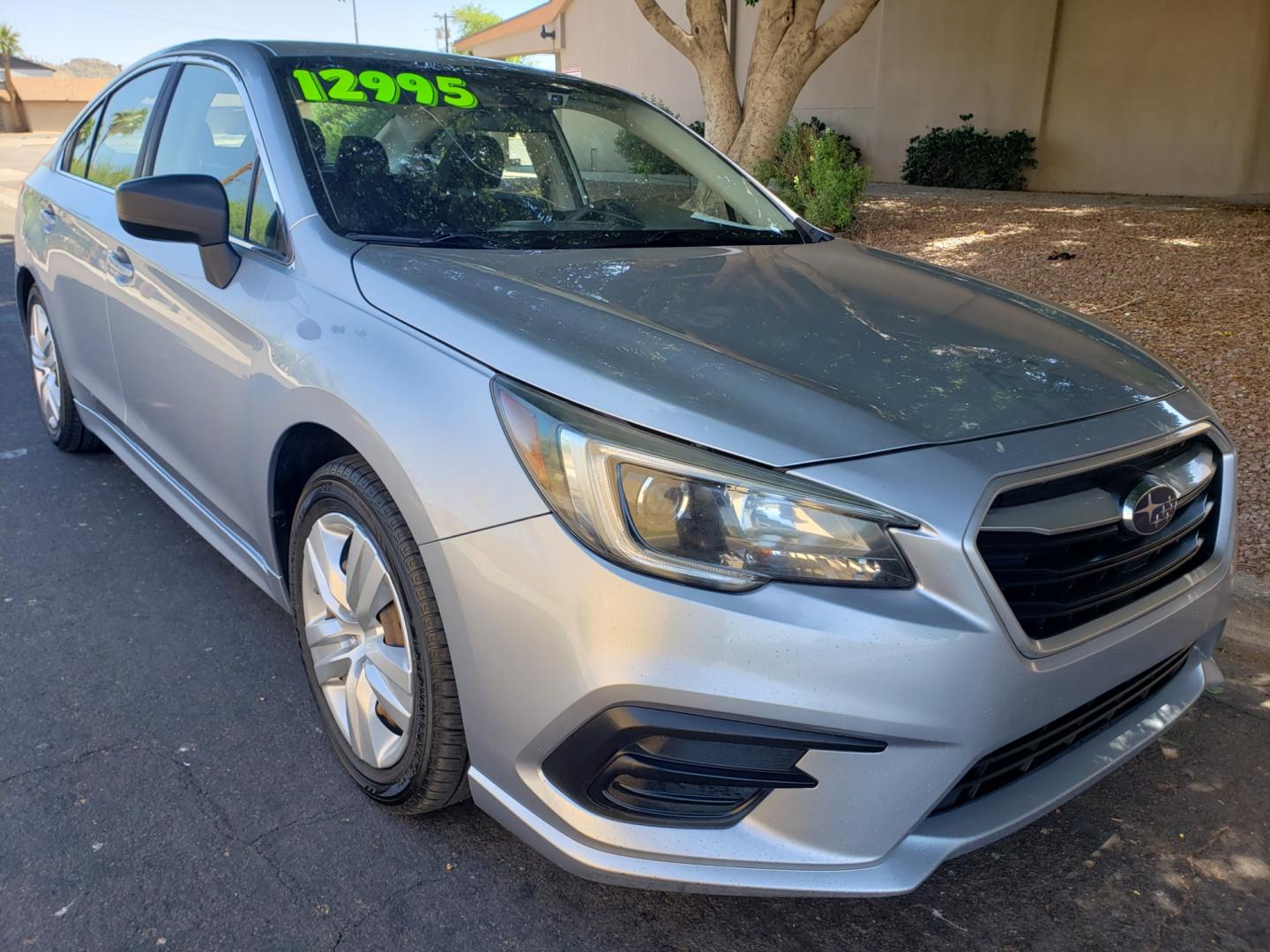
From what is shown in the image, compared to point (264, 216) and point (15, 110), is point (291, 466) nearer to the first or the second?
point (264, 216)

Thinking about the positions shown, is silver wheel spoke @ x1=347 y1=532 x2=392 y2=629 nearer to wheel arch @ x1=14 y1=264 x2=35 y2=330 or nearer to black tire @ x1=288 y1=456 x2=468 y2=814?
black tire @ x1=288 y1=456 x2=468 y2=814

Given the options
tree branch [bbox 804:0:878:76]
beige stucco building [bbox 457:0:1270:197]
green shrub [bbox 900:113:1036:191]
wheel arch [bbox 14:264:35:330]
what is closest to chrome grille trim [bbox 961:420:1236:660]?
wheel arch [bbox 14:264:35:330]

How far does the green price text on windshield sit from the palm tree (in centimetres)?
5935

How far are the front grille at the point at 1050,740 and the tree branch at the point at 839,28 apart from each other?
861 cm

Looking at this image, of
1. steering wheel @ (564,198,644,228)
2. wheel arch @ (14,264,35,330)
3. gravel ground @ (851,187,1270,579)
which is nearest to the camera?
steering wheel @ (564,198,644,228)

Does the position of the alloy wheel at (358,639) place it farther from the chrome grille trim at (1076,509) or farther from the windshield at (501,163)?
the chrome grille trim at (1076,509)

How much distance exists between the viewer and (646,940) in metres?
2.03

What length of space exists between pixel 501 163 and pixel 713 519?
5.87ft

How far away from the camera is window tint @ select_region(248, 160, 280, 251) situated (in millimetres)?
2607

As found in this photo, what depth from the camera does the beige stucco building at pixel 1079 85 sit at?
13312 mm

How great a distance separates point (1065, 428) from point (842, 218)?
326 inches

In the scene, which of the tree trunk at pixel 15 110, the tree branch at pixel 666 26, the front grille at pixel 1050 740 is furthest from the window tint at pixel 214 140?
the tree trunk at pixel 15 110

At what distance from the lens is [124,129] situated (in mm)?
3836

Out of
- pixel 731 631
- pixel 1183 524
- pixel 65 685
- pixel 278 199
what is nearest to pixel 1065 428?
pixel 1183 524
